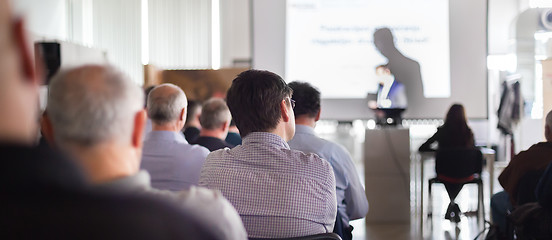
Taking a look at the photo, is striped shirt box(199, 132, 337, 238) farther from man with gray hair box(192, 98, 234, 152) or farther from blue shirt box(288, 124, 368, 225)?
man with gray hair box(192, 98, 234, 152)

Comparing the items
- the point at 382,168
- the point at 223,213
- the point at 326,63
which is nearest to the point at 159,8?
the point at 326,63

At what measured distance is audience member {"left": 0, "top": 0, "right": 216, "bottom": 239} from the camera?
0.61m

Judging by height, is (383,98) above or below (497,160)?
above

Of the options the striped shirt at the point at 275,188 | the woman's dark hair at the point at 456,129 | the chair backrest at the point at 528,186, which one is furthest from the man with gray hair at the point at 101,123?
the woman's dark hair at the point at 456,129

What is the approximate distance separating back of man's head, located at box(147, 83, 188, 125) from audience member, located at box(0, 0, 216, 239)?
8.08 feet

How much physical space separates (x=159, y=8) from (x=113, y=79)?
10163 millimetres

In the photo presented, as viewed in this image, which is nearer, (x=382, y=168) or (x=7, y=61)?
(x=7, y=61)

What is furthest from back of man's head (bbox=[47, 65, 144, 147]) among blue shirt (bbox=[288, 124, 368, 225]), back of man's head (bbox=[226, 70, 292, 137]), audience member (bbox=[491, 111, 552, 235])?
audience member (bbox=[491, 111, 552, 235])

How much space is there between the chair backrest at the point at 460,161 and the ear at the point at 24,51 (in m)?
5.42

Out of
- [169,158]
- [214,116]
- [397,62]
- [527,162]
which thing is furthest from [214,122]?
[397,62]

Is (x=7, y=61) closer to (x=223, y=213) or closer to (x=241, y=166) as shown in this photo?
(x=223, y=213)

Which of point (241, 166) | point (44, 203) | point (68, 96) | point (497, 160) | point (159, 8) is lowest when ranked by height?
point (497, 160)

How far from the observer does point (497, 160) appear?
11953 millimetres

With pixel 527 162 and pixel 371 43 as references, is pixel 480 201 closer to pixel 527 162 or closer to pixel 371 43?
pixel 371 43
